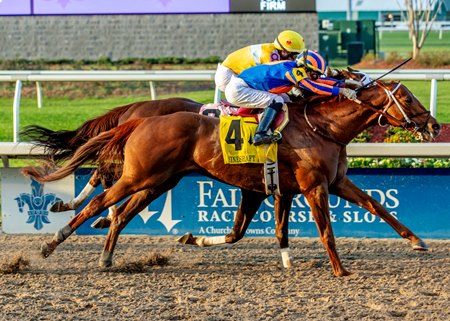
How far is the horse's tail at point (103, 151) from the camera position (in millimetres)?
6973

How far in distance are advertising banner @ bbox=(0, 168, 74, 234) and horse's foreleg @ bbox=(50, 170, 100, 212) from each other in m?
0.58

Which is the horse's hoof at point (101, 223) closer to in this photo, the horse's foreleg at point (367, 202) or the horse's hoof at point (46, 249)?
the horse's hoof at point (46, 249)

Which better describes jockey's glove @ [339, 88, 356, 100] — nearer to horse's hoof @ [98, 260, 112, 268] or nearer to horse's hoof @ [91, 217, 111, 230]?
horse's hoof @ [98, 260, 112, 268]

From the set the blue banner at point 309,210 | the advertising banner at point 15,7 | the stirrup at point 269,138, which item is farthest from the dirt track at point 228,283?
the advertising banner at point 15,7

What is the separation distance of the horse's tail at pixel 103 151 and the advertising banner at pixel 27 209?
142 cm

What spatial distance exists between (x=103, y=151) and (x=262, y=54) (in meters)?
1.40

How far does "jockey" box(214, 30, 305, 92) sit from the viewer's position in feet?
23.8

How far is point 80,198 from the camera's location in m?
7.93

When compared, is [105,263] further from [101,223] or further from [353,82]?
[353,82]

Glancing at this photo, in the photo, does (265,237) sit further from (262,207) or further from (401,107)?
(401,107)

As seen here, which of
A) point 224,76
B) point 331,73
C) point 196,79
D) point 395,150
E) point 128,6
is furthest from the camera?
point 128,6

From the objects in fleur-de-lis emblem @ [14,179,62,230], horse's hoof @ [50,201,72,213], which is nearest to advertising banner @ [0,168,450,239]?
fleur-de-lis emblem @ [14,179,62,230]

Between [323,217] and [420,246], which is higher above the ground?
[323,217]

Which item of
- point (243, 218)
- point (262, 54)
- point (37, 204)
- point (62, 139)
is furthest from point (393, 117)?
point (37, 204)
